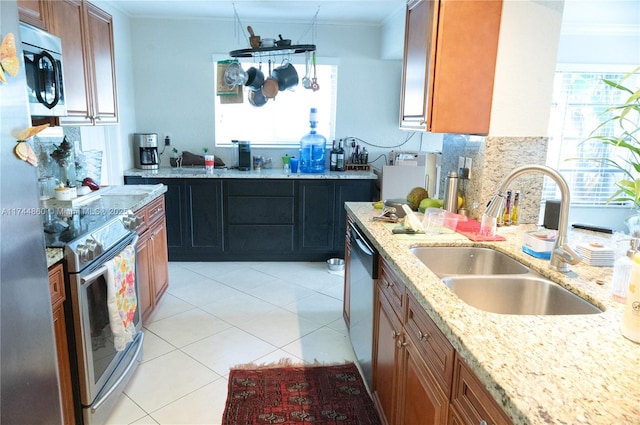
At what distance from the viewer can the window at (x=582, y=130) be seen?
4.69m

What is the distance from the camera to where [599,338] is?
107 cm

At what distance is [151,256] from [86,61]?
1.35m

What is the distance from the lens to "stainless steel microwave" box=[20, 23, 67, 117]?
1928mm

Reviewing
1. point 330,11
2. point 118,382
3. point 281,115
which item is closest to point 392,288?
point 118,382

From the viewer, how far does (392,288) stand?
1.79 meters

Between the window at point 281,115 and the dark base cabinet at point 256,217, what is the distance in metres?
0.72

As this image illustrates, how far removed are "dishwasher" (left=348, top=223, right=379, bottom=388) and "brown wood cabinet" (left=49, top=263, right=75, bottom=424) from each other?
4.45 ft

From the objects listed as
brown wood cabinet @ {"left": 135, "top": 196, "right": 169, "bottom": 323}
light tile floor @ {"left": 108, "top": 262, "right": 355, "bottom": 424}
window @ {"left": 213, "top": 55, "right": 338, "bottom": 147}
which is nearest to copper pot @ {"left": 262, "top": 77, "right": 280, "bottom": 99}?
window @ {"left": 213, "top": 55, "right": 338, "bottom": 147}

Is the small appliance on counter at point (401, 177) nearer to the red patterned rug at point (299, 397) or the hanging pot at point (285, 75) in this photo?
the hanging pot at point (285, 75)

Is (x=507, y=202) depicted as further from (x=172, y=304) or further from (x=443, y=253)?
(x=172, y=304)

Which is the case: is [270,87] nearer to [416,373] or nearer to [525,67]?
[525,67]

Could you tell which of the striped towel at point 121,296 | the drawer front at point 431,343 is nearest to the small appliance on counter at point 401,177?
the striped towel at point 121,296

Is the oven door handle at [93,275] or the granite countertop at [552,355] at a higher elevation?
the granite countertop at [552,355]

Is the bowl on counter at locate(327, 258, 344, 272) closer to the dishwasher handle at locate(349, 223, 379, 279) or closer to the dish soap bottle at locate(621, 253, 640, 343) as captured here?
the dishwasher handle at locate(349, 223, 379, 279)
